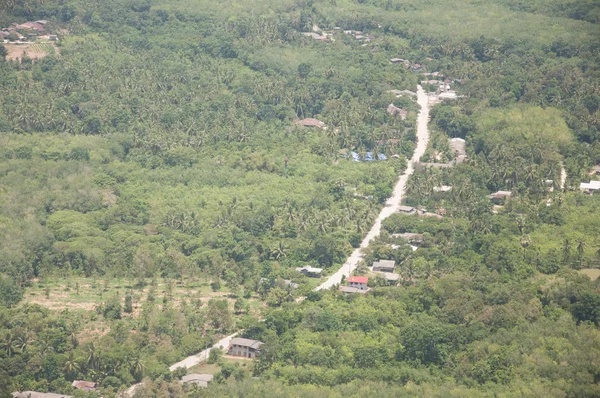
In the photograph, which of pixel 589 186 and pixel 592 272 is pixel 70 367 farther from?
pixel 589 186

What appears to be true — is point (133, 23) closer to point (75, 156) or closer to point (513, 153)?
point (75, 156)

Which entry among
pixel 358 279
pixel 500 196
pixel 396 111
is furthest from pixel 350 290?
pixel 396 111

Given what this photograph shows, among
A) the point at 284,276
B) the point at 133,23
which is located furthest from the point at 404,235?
the point at 133,23

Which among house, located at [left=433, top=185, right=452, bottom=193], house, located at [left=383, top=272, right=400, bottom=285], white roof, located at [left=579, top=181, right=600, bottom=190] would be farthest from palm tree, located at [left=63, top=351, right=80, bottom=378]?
white roof, located at [left=579, top=181, right=600, bottom=190]

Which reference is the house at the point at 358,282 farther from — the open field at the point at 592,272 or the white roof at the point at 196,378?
the white roof at the point at 196,378

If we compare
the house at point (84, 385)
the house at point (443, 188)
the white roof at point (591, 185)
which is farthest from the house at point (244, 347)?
the white roof at point (591, 185)

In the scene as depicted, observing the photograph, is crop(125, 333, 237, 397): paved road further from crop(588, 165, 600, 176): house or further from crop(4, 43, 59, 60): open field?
crop(4, 43, 59, 60): open field
